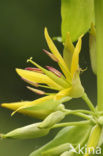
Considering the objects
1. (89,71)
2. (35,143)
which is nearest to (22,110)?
(35,143)

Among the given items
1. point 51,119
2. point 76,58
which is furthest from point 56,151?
point 76,58

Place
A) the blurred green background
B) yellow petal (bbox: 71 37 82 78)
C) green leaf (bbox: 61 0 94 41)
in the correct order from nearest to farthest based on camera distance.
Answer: yellow petal (bbox: 71 37 82 78) → green leaf (bbox: 61 0 94 41) → the blurred green background

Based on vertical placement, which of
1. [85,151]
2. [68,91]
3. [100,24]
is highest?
[100,24]

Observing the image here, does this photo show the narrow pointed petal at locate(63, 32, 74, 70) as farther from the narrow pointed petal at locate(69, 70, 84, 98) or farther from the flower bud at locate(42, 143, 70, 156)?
the flower bud at locate(42, 143, 70, 156)

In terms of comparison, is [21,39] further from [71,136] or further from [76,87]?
[76,87]

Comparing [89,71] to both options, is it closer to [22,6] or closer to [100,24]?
[22,6]

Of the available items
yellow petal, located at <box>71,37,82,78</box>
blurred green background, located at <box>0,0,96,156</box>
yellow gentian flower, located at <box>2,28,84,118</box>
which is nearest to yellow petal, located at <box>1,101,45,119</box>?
yellow gentian flower, located at <box>2,28,84,118</box>

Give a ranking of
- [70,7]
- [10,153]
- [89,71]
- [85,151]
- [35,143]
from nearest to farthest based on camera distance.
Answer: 1. [85,151]
2. [70,7]
3. [10,153]
4. [35,143]
5. [89,71]

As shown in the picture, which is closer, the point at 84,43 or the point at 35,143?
the point at 35,143

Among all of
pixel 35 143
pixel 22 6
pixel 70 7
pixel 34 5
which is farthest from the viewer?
pixel 34 5
